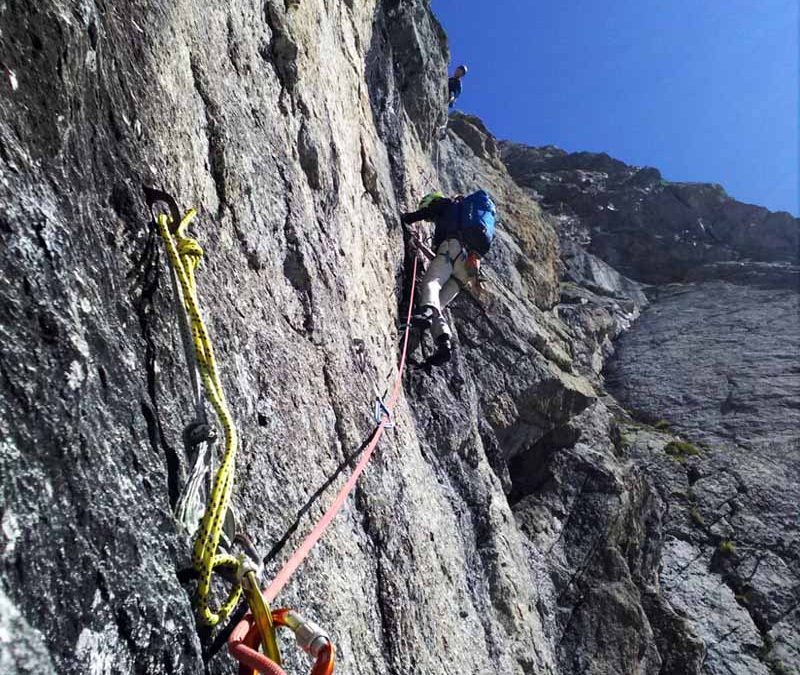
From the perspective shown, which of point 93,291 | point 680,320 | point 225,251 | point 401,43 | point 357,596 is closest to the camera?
point 93,291

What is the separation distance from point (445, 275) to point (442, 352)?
133 cm

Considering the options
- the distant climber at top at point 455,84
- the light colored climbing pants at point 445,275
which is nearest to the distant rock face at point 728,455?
the light colored climbing pants at point 445,275

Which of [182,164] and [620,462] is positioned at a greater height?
[620,462]

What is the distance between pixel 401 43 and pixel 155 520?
36.6ft

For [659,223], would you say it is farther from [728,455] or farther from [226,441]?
[226,441]

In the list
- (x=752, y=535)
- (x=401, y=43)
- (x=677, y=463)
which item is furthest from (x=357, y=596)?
(x=677, y=463)

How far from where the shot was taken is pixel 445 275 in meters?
8.35

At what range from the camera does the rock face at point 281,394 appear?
180 cm

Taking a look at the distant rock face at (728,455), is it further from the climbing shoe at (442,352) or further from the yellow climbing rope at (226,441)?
the yellow climbing rope at (226,441)

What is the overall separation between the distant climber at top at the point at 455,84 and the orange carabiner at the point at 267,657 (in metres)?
15.3

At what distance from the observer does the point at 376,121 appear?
922 centimetres

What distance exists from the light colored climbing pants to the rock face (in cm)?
33

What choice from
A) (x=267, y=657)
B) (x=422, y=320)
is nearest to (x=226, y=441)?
(x=267, y=657)

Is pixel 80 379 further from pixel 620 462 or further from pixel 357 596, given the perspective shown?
pixel 620 462
